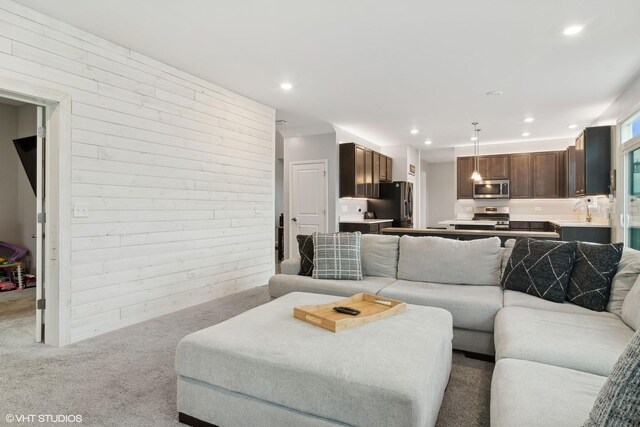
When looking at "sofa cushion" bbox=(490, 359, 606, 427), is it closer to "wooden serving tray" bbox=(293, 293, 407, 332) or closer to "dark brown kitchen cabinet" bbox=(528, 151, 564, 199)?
"wooden serving tray" bbox=(293, 293, 407, 332)

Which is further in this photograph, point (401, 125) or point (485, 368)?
point (401, 125)

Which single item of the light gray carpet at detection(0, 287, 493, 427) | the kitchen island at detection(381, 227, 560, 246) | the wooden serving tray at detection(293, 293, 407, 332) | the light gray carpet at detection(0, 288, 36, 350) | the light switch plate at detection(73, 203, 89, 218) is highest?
the light switch plate at detection(73, 203, 89, 218)

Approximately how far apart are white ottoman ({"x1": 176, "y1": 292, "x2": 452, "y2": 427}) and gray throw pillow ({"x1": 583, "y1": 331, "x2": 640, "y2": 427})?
64 cm

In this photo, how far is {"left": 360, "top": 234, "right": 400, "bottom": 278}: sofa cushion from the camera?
11.9 ft

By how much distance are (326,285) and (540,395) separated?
2118mm

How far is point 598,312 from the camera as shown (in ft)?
8.04

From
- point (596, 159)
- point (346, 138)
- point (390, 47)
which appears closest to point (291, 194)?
point (346, 138)

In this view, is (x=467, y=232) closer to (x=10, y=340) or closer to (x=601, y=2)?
(x=601, y=2)

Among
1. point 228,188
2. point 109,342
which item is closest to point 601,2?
point 228,188

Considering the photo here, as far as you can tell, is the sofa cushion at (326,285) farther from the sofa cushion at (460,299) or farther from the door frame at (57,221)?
the door frame at (57,221)

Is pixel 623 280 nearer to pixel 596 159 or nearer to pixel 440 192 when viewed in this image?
pixel 596 159

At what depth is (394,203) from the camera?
7.97 m

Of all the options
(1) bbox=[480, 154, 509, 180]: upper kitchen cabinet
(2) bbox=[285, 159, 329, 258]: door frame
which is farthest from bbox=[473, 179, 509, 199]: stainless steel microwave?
(2) bbox=[285, 159, 329, 258]: door frame

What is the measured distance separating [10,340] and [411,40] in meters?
4.36
